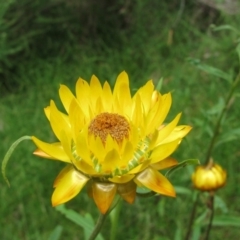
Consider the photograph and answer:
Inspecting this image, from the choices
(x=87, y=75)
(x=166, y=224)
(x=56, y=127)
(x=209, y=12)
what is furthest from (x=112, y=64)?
(x=56, y=127)

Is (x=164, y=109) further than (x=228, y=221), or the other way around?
(x=228, y=221)

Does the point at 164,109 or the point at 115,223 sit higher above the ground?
the point at 164,109

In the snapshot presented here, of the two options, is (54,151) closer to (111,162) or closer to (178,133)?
(111,162)

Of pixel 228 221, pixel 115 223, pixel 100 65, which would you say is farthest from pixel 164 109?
pixel 100 65

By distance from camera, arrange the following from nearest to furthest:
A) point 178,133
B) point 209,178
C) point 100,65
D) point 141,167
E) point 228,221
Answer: point 141,167 < point 178,133 < point 209,178 < point 228,221 < point 100,65

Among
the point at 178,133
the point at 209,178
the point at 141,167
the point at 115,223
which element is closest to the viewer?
the point at 141,167

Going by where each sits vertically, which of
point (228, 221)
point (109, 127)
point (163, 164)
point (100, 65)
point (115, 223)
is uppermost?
point (109, 127)

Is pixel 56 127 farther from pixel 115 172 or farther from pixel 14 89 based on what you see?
pixel 14 89
